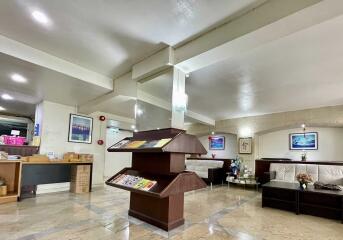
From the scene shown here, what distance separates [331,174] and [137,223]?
540 cm

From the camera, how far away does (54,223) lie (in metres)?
3.19

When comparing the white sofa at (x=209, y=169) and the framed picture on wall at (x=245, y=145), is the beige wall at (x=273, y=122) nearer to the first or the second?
the framed picture on wall at (x=245, y=145)

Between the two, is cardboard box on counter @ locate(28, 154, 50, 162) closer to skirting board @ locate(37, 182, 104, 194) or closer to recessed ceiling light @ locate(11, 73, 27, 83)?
skirting board @ locate(37, 182, 104, 194)

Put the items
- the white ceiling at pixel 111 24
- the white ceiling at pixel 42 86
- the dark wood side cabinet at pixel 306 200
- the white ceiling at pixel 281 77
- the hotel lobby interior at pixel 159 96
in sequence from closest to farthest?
the white ceiling at pixel 111 24 → the hotel lobby interior at pixel 159 96 → the white ceiling at pixel 281 77 → the white ceiling at pixel 42 86 → the dark wood side cabinet at pixel 306 200

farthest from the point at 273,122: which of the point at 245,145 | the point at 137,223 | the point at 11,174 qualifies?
the point at 11,174

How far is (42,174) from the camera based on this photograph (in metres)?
5.22

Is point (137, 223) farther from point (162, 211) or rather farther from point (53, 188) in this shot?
point (53, 188)

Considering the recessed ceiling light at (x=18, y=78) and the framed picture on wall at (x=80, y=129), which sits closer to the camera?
the recessed ceiling light at (x=18, y=78)

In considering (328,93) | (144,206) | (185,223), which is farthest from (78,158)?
(328,93)

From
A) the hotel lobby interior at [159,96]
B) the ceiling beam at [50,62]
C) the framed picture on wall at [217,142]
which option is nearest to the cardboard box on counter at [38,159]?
the hotel lobby interior at [159,96]

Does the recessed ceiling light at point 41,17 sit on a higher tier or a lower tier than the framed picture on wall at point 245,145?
higher

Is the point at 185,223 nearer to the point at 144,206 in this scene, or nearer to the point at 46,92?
the point at 144,206

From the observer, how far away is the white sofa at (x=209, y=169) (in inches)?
293

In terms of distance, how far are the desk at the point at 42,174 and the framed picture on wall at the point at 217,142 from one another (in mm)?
6262
